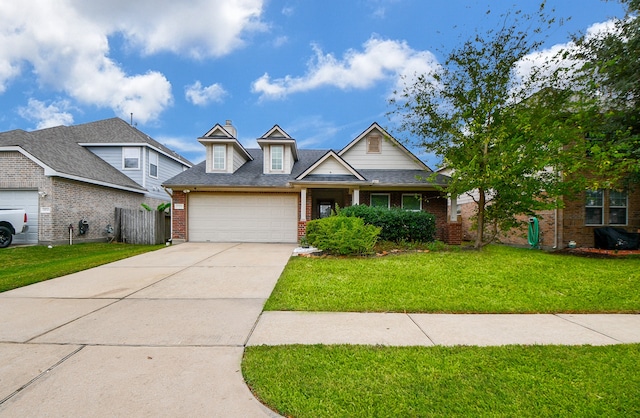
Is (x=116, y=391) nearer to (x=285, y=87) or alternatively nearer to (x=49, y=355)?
(x=49, y=355)

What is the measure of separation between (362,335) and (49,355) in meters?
3.21

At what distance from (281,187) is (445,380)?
11424mm

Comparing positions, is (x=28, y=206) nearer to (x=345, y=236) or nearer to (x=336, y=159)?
(x=336, y=159)

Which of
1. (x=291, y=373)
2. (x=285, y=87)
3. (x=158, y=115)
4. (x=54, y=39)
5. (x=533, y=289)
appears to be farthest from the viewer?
(x=158, y=115)

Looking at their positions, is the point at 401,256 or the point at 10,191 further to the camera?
the point at 10,191

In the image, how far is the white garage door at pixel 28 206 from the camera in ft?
39.8

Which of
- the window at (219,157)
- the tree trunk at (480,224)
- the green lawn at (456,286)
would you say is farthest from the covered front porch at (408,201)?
the green lawn at (456,286)

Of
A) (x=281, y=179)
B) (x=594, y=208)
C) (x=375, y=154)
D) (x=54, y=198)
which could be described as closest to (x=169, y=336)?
(x=281, y=179)

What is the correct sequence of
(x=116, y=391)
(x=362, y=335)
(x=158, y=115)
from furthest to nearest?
(x=158, y=115) < (x=362, y=335) < (x=116, y=391)

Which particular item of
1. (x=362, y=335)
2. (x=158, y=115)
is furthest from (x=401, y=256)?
(x=158, y=115)

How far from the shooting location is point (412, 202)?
543 inches

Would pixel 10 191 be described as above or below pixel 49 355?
above

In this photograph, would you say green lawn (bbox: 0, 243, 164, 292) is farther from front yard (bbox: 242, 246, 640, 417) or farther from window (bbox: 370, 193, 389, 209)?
window (bbox: 370, 193, 389, 209)

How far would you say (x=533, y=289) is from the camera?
18.1ft
